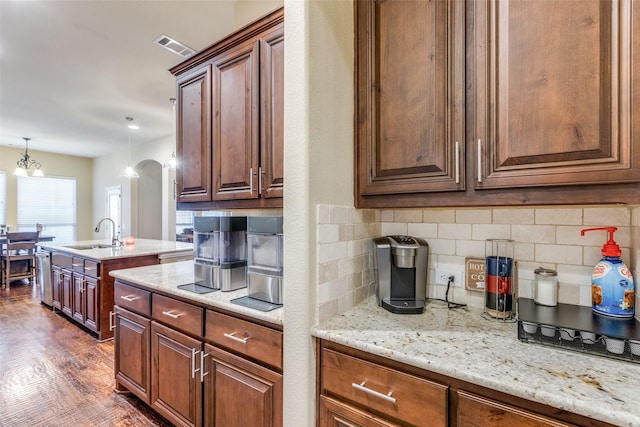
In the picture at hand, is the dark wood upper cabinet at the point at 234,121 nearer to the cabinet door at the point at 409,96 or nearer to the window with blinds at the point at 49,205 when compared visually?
the cabinet door at the point at 409,96

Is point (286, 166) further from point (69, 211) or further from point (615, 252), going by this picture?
point (69, 211)

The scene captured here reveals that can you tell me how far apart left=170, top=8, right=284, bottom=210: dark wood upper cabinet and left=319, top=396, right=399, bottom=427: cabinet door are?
889mm

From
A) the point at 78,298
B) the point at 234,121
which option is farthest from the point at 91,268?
the point at 234,121

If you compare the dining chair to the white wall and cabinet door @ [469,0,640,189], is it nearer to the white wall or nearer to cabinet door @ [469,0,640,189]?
the white wall

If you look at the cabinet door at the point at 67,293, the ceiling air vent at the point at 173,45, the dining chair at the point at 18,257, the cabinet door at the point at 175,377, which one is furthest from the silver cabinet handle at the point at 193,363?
the dining chair at the point at 18,257

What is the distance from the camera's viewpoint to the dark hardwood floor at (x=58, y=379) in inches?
77.2

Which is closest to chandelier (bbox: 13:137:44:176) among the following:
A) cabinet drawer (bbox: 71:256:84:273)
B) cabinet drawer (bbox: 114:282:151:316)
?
cabinet drawer (bbox: 71:256:84:273)

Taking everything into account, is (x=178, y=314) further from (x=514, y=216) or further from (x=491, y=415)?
(x=514, y=216)

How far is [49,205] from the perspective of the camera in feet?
24.8

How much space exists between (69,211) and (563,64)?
10242mm

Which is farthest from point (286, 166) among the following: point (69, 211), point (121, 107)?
point (69, 211)

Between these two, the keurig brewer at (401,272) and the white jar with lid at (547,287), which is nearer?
the white jar with lid at (547,287)

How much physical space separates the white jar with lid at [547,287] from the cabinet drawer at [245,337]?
109cm

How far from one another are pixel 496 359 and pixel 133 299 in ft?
6.65
